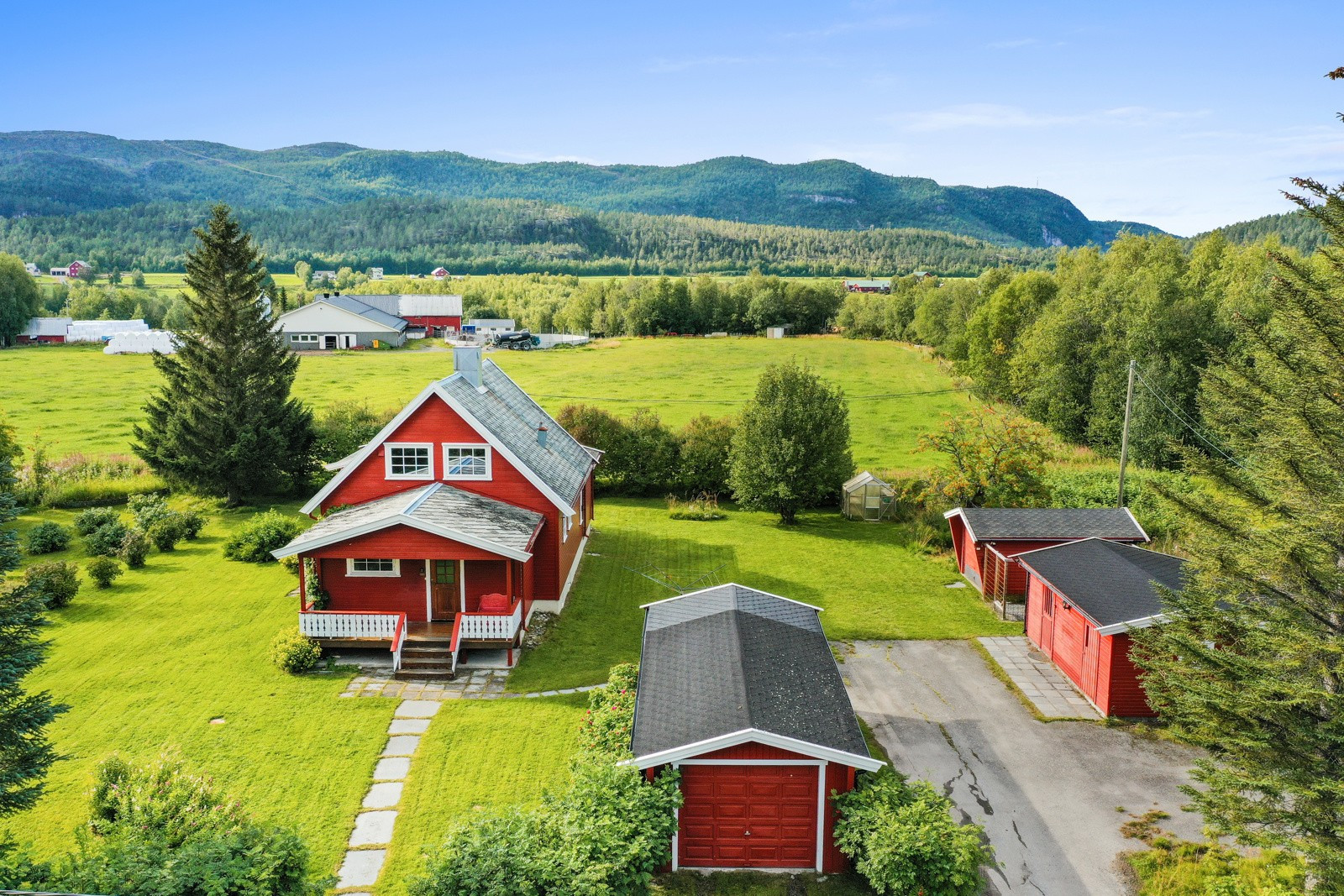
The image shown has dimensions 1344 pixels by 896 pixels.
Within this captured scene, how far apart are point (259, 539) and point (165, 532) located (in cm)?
360

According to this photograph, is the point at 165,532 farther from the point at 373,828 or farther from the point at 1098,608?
the point at 1098,608

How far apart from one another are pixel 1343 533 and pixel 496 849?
12141 millimetres

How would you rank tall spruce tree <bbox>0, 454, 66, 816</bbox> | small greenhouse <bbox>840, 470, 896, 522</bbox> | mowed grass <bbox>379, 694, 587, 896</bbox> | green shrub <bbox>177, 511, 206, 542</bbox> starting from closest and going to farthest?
tall spruce tree <bbox>0, 454, 66, 816</bbox>
mowed grass <bbox>379, 694, 587, 896</bbox>
green shrub <bbox>177, 511, 206, 542</bbox>
small greenhouse <bbox>840, 470, 896, 522</bbox>

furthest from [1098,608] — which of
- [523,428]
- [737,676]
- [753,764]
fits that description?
[523,428]

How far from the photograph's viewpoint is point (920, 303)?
10081 cm

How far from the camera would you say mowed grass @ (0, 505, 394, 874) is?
48.6 ft

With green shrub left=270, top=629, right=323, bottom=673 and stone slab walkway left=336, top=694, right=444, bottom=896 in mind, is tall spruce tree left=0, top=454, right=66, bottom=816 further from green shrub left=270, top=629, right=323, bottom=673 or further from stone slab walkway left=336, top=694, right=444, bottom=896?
green shrub left=270, top=629, right=323, bottom=673

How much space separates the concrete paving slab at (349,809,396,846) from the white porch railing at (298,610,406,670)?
6456 millimetres

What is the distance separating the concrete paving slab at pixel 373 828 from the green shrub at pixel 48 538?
22002 millimetres

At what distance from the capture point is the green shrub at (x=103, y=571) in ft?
85.7

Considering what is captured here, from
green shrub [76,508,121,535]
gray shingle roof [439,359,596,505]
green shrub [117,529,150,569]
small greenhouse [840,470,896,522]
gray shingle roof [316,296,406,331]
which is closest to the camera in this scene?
gray shingle roof [439,359,596,505]

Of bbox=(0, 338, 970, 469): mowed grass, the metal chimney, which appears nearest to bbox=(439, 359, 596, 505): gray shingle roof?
the metal chimney

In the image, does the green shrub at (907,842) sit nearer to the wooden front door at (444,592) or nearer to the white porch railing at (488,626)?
the white porch railing at (488,626)

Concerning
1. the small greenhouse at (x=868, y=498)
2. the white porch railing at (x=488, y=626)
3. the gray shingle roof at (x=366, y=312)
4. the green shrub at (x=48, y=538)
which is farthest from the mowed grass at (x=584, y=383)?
the white porch railing at (x=488, y=626)
